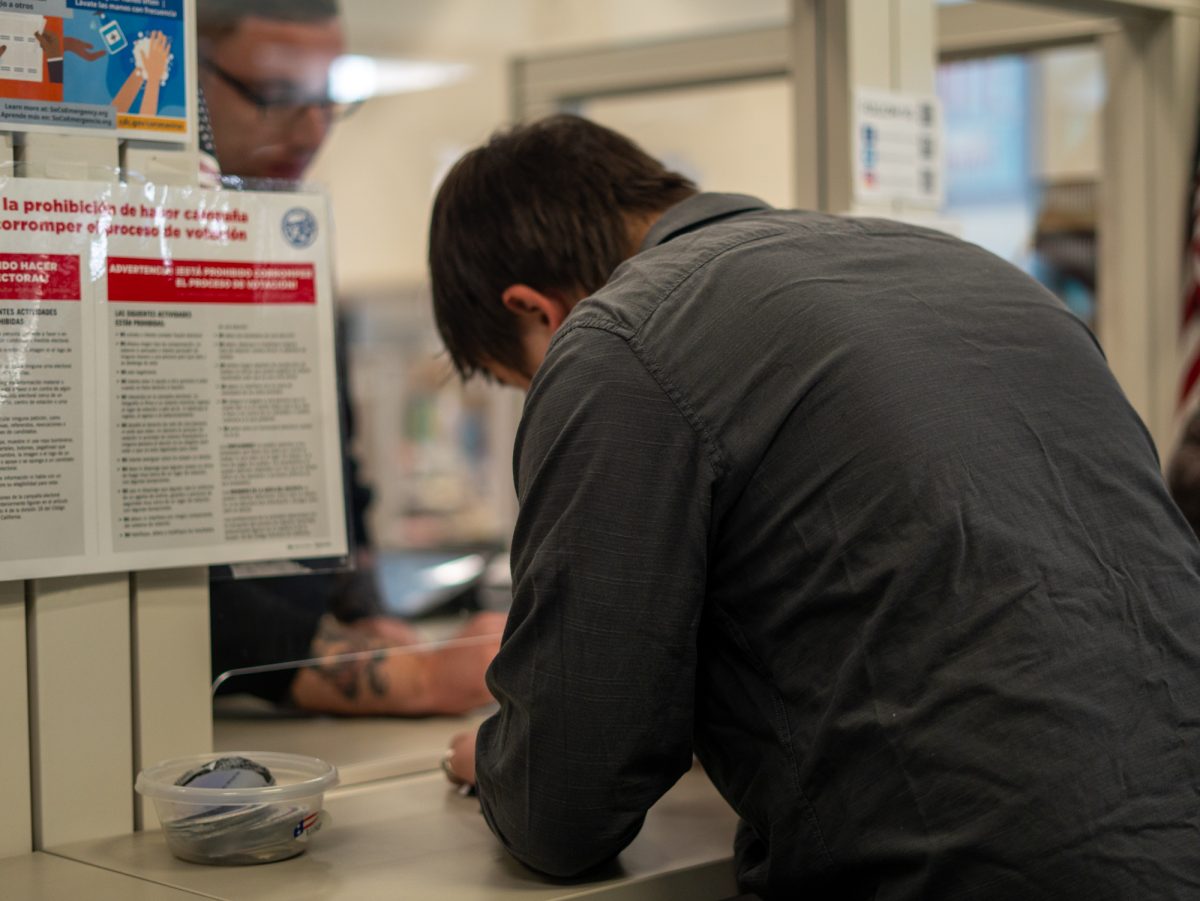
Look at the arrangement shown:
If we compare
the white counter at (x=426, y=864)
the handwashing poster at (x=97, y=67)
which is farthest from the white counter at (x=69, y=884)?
the handwashing poster at (x=97, y=67)

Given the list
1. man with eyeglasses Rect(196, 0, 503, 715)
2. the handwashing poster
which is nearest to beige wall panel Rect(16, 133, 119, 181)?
the handwashing poster

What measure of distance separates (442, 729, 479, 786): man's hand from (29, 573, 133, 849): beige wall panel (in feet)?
1.02

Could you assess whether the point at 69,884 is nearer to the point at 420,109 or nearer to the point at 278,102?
the point at 278,102

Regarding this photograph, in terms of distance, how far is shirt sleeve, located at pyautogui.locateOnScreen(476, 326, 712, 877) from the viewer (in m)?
1.01

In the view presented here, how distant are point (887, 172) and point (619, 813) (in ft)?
3.43

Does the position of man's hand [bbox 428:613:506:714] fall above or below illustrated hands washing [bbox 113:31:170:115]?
below

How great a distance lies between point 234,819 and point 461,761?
0.32m

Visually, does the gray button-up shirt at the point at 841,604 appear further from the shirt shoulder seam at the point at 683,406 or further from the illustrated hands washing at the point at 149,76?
the illustrated hands washing at the point at 149,76

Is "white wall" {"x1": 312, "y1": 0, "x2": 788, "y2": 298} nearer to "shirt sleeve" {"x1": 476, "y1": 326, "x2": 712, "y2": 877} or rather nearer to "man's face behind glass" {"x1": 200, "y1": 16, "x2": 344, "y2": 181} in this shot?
"man's face behind glass" {"x1": 200, "y1": 16, "x2": 344, "y2": 181}

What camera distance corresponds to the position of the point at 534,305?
1379 millimetres

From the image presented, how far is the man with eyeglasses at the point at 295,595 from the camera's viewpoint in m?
1.40

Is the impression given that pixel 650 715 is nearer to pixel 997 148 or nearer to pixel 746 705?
pixel 746 705

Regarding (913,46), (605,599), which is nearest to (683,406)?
(605,599)

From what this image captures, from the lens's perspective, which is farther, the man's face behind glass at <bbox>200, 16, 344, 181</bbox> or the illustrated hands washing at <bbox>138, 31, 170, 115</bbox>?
the man's face behind glass at <bbox>200, 16, 344, 181</bbox>
